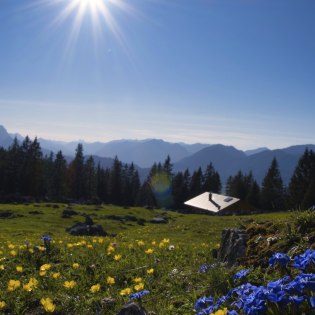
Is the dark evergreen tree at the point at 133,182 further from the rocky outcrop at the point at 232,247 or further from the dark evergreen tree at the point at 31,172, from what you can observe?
the rocky outcrop at the point at 232,247

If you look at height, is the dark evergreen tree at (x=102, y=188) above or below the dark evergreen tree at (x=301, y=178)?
below

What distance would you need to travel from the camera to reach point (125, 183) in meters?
121

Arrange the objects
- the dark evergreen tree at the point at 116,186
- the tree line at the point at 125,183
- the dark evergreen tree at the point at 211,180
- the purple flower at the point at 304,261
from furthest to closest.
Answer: the dark evergreen tree at the point at 116,186 < the dark evergreen tree at the point at 211,180 < the tree line at the point at 125,183 < the purple flower at the point at 304,261

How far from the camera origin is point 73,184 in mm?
113250

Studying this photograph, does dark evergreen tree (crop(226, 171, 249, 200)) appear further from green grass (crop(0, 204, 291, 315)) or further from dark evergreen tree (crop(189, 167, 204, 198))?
green grass (crop(0, 204, 291, 315))

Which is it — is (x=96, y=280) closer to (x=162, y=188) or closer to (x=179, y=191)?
(x=179, y=191)

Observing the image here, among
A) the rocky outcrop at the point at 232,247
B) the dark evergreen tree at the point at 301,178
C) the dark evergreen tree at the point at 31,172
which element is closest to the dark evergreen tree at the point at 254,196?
the dark evergreen tree at the point at 301,178

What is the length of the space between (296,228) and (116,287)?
3713 millimetres

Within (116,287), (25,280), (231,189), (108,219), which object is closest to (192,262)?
(116,287)

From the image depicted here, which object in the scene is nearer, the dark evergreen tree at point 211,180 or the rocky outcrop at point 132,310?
the rocky outcrop at point 132,310

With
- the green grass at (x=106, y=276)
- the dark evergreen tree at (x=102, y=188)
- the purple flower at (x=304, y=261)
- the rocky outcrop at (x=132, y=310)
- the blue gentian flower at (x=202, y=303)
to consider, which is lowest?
the dark evergreen tree at (x=102, y=188)

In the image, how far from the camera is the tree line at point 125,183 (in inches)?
3678

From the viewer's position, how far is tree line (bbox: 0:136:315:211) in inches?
3678

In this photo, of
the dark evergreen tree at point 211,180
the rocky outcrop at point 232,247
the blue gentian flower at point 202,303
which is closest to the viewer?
the blue gentian flower at point 202,303
